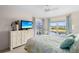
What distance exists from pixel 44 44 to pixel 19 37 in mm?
471

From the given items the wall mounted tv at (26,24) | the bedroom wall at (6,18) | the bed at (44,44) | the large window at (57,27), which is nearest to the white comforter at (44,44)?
the bed at (44,44)

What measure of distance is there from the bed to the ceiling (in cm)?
41

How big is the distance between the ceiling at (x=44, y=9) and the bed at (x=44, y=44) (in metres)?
0.41

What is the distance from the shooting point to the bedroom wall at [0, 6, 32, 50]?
5.17ft

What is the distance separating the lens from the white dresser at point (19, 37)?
1.64m

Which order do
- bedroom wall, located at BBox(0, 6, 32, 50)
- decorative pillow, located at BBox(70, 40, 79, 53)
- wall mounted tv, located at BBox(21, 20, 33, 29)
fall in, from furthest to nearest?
wall mounted tv, located at BBox(21, 20, 33, 29) < bedroom wall, located at BBox(0, 6, 32, 50) < decorative pillow, located at BBox(70, 40, 79, 53)

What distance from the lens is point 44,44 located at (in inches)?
65.5

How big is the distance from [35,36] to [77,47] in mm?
710

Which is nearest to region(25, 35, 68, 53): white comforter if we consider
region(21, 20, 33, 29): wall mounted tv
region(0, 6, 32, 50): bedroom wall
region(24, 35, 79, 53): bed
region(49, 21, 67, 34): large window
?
region(24, 35, 79, 53): bed

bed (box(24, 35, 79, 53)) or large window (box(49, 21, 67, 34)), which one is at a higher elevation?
large window (box(49, 21, 67, 34))

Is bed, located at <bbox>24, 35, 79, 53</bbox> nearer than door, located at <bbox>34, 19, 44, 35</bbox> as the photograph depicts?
Yes

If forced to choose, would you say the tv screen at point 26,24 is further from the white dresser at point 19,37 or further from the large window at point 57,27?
the large window at point 57,27

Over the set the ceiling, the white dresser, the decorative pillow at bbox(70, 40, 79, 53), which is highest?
the ceiling

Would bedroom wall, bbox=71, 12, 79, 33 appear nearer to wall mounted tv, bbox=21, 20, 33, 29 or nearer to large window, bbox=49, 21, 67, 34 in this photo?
large window, bbox=49, 21, 67, 34
